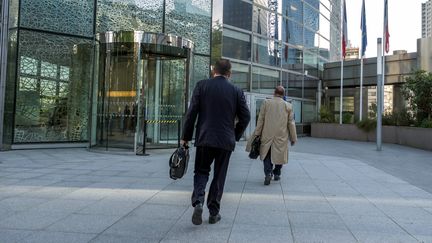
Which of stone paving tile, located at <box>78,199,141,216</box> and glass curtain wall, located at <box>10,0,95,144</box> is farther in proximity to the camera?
glass curtain wall, located at <box>10,0,95,144</box>

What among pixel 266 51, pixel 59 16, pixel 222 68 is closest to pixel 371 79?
pixel 266 51

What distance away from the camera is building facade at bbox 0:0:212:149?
40.4 ft

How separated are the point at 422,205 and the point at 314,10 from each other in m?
22.8

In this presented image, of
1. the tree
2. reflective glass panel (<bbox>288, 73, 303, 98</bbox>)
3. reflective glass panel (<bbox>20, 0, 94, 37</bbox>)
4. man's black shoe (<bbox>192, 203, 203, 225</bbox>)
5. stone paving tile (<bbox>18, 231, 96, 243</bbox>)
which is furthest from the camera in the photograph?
reflective glass panel (<bbox>288, 73, 303, 98</bbox>)

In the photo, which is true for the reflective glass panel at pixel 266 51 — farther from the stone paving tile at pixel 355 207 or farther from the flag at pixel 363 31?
the stone paving tile at pixel 355 207

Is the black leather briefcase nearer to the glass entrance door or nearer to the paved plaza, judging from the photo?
the paved plaza

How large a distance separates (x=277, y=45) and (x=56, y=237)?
1999 cm

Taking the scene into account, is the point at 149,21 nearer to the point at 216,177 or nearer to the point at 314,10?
the point at 216,177

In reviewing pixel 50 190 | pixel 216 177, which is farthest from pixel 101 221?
pixel 50 190

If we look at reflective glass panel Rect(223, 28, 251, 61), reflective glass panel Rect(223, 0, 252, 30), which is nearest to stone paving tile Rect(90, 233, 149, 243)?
reflective glass panel Rect(223, 28, 251, 61)

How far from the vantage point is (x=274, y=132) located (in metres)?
7.34

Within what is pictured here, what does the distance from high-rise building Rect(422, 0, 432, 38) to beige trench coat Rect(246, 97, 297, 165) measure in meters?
21.9

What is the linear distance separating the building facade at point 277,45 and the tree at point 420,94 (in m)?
6.93

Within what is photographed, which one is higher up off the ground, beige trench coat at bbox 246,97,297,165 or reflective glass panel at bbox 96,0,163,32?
reflective glass panel at bbox 96,0,163,32
